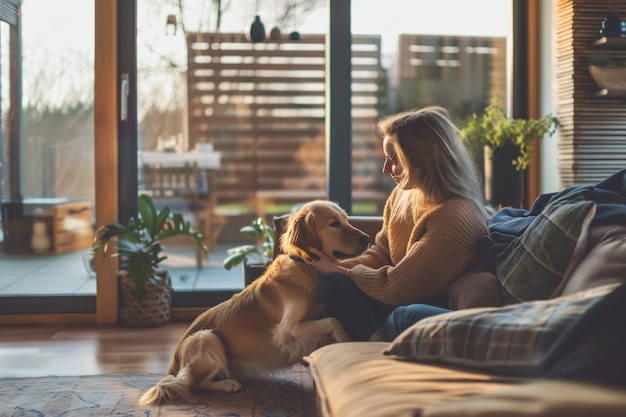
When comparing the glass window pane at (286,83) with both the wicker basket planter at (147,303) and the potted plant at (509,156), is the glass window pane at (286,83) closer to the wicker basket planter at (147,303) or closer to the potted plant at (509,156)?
the wicker basket planter at (147,303)

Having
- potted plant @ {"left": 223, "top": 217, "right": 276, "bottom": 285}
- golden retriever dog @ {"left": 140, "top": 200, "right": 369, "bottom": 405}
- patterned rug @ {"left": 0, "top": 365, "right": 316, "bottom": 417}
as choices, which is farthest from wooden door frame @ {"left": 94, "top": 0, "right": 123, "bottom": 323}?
golden retriever dog @ {"left": 140, "top": 200, "right": 369, "bottom": 405}

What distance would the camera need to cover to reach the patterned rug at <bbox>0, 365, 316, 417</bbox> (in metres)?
2.54

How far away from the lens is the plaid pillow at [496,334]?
58.2 inches

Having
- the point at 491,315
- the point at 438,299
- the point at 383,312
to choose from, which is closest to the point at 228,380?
the point at 383,312

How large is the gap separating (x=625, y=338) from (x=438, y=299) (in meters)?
1.17

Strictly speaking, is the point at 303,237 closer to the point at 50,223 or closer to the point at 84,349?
the point at 84,349

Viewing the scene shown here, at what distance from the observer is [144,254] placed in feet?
13.2

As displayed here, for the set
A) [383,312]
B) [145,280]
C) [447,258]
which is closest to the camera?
[447,258]

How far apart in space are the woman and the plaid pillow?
58 centimetres

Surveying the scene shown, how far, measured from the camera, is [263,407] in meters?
2.61

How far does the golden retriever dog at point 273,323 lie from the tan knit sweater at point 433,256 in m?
0.30

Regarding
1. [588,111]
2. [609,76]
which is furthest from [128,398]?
[609,76]

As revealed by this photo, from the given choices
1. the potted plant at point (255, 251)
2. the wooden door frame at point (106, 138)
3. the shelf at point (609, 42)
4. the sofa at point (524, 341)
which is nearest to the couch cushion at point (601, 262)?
the sofa at point (524, 341)

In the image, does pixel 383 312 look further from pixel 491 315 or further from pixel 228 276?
pixel 228 276
